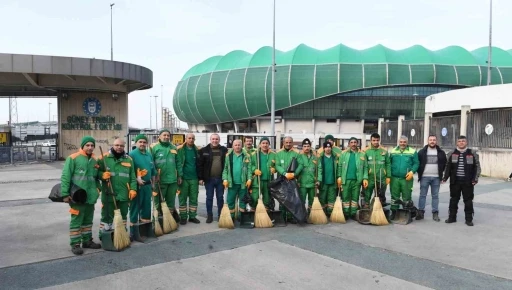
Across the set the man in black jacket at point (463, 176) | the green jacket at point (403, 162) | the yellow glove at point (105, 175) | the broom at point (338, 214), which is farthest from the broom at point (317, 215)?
the yellow glove at point (105, 175)

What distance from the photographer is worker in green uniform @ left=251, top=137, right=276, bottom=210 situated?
22.5ft

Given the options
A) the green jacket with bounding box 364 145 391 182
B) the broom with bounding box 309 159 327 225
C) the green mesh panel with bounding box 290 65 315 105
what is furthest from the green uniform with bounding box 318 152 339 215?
the green mesh panel with bounding box 290 65 315 105

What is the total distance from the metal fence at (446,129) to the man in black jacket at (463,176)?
1034cm

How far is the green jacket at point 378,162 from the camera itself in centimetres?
716

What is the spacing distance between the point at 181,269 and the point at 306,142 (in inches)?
140

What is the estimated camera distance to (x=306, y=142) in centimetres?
705

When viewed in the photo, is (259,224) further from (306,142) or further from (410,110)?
(410,110)

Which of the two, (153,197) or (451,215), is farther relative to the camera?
(451,215)

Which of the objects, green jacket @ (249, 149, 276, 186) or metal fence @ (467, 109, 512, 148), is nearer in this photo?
green jacket @ (249, 149, 276, 186)

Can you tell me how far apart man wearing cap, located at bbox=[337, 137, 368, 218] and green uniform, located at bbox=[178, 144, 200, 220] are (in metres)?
2.75

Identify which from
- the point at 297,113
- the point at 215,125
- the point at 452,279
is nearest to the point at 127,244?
the point at 452,279

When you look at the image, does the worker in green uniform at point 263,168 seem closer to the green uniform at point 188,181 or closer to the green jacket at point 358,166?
the green uniform at point 188,181

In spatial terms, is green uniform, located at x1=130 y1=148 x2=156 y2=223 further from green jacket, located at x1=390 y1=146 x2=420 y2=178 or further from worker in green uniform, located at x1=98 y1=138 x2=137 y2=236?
green jacket, located at x1=390 y1=146 x2=420 y2=178

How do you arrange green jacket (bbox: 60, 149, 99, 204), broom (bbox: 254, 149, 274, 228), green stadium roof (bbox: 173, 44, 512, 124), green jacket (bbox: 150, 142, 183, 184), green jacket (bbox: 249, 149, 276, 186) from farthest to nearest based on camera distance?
green stadium roof (bbox: 173, 44, 512, 124) < green jacket (bbox: 249, 149, 276, 186) < broom (bbox: 254, 149, 274, 228) < green jacket (bbox: 150, 142, 183, 184) < green jacket (bbox: 60, 149, 99, 204)
